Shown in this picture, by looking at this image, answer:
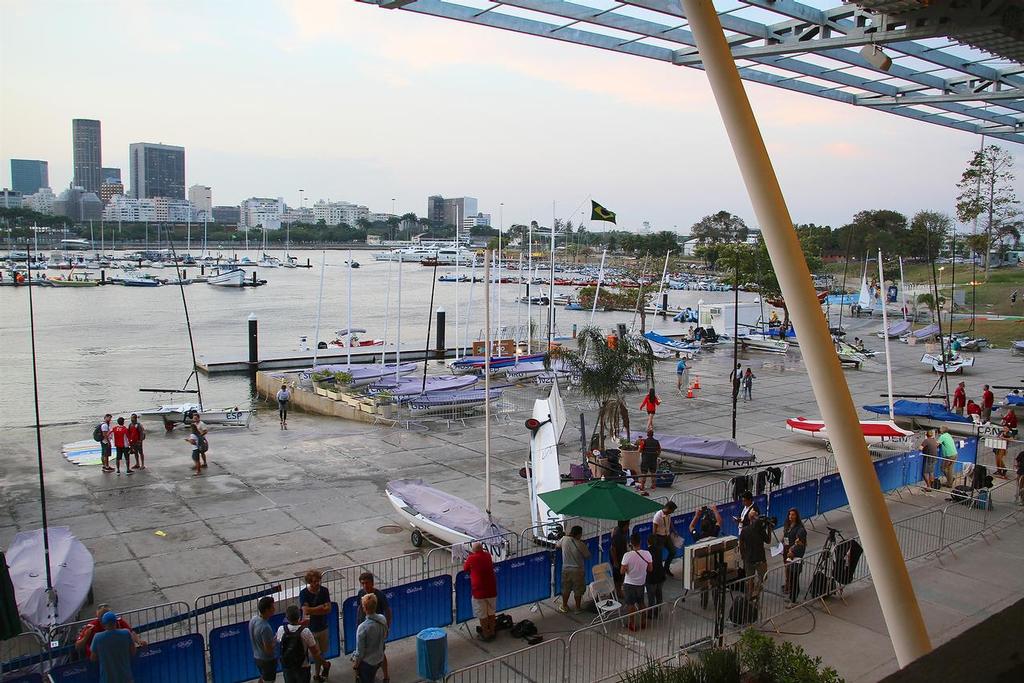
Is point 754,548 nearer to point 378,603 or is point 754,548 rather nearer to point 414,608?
point 414,608

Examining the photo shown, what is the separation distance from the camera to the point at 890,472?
1580cm

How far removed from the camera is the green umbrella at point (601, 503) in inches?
419

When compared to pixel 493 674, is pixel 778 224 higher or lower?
higher

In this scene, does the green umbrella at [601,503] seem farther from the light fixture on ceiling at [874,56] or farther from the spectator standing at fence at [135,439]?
the spectator standing at fence at [135,439]

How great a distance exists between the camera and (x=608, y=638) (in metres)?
9.67

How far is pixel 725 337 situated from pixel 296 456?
3420 centimetres

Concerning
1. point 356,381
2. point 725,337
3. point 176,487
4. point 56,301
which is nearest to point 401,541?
point 176,487

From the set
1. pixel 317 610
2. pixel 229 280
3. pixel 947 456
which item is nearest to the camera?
pixel 317 610

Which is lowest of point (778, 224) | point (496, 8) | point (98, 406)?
point (98, 406)

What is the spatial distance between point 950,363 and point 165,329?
58.5m

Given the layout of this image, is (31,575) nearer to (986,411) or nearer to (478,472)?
(478,472)

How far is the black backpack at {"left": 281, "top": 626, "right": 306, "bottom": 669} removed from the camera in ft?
26.1

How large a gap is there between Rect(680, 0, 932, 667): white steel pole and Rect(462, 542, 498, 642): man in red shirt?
19.5 ft

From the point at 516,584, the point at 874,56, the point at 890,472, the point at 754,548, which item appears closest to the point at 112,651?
the point at 516,584
